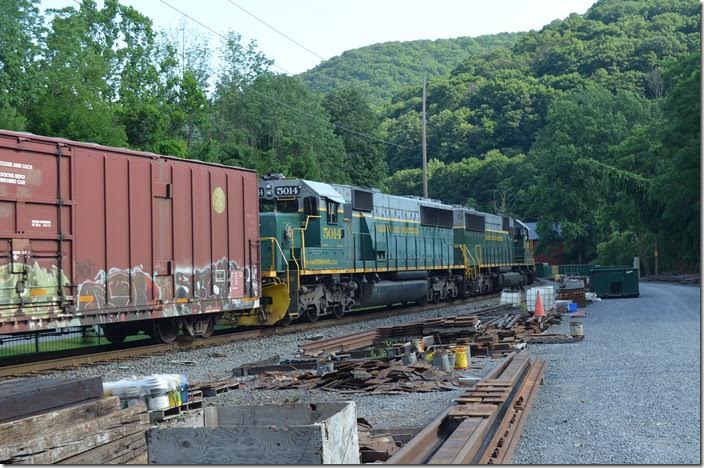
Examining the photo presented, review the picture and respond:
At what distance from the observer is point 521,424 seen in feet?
25.0

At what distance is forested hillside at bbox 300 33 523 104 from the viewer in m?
135

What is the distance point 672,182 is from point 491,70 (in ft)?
228

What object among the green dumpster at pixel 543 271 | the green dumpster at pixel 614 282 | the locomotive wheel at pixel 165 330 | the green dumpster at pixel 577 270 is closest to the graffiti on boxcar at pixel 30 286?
the locomotive wheel at pixel 165 330

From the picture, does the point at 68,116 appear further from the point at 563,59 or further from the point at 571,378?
the point at 563,59

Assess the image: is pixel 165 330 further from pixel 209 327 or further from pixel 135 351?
pixel 135 351

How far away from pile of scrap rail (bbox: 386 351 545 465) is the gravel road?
0.15 meters

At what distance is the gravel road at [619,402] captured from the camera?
6659mm

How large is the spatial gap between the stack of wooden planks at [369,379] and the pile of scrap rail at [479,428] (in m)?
1.02

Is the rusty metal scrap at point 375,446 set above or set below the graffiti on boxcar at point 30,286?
below

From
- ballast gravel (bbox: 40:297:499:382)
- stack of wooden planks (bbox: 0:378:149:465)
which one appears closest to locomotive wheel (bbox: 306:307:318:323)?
ballast gravel (bbox: 40:297:499:382)

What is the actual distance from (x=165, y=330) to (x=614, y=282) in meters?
19.2

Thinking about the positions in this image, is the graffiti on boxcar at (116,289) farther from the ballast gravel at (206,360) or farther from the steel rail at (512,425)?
the steel rail at (512,425)

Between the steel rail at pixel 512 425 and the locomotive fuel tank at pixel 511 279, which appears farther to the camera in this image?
the locomotive fuel tank at pixel 511 279

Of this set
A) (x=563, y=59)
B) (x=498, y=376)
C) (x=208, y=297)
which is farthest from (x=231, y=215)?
(x=563, y=59)
